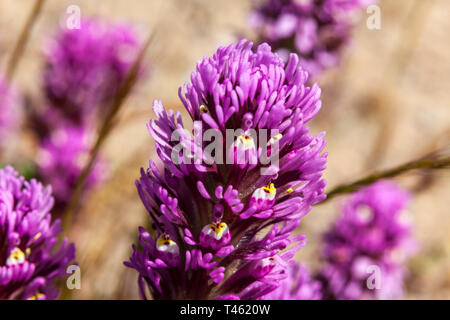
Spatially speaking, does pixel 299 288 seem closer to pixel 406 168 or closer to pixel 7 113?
pixel 406 168

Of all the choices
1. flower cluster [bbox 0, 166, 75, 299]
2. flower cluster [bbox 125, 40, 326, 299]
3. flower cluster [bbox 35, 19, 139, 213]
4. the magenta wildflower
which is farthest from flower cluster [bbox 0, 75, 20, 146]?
flower cluster [bbox 125, 40, 326, 299]

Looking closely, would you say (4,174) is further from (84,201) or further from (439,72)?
(439,72)

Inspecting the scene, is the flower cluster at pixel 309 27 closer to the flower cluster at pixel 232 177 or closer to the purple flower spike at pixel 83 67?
the purple flower spike at pixel 83 67

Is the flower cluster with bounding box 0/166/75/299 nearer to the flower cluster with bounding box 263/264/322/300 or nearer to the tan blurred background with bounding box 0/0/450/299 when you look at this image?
the flower cluster with bounding box 263/264/322/300

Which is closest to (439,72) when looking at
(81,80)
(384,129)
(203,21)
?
(384,129)

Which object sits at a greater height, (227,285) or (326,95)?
(326,95)

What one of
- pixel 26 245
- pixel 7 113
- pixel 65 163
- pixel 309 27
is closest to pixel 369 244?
pixel 309 27
